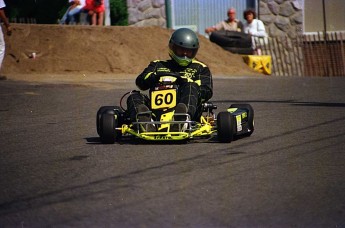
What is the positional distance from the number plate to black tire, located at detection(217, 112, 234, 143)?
1.68 ft

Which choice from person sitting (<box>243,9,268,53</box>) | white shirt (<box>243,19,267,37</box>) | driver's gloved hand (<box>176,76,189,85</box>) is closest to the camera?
driver's gloved hand (<box>176,76,189,85</box>)

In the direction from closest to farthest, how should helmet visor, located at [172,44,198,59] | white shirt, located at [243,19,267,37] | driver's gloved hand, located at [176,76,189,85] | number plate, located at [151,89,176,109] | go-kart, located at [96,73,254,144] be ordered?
1. go-kart, located at [96,73,254,144]
2. number plate, located at [151,89,176,109]
3. driver's gloved hand, located at [176,76,189,85]
4. helmet visor, located at [172,44,198,59]
5. white shirt, located at [243,19,267,37]

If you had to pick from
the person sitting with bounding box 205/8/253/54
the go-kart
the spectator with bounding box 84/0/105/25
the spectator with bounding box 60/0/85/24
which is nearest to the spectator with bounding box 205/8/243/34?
the person sitting with bounding box 205/8/253/54

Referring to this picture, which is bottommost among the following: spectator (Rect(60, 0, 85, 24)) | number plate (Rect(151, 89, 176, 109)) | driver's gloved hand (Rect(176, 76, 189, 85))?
spectator (Rect(60, 0, 85, 24))

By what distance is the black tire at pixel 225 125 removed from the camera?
947cm

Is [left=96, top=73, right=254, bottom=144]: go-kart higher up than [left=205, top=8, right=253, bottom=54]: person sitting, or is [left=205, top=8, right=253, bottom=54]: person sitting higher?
[left=96, top=73, right=254, bottom=144]: go-kart

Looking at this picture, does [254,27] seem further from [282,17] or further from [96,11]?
[96,11]

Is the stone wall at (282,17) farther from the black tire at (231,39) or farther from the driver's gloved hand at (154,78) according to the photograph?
the driver's gloved hand at (154,78)

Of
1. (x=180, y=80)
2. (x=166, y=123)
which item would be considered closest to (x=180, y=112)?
(x=166, y=123)

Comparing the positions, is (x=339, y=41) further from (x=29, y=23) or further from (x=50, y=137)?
(x=50, y=137)

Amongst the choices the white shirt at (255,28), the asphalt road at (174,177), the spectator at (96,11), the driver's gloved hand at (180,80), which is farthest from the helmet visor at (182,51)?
the white shirt at (255,28)

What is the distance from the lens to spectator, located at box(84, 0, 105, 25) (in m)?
22.7

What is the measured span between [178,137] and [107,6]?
15.6 metres

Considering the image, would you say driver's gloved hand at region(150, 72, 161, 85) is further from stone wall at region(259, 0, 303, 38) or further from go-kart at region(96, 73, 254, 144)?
stone wall at region(259, 0, 303, 38)
